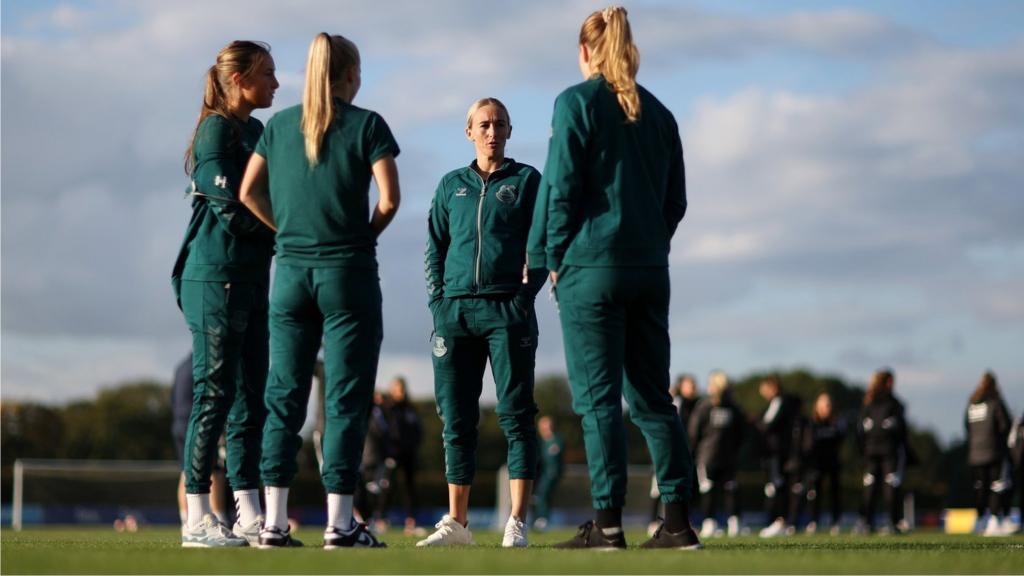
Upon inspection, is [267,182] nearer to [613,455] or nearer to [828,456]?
[613,455]

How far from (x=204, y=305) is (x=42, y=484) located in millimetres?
22758

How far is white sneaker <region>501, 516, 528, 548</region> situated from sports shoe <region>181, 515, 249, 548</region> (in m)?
1.67

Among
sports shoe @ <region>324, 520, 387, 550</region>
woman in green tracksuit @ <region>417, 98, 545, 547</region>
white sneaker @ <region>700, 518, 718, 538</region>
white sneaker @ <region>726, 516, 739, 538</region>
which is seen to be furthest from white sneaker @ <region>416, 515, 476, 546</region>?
white sneaker @ <region>726, 516, 739, 538</region>

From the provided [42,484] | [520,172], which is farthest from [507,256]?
[42,484]

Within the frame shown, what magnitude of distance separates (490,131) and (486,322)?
1.29m

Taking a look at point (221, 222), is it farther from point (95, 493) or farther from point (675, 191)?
point (95, 493)

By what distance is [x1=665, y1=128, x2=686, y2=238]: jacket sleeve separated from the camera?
7555 millimetres

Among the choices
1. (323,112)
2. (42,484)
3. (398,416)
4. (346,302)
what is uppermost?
(323,112)

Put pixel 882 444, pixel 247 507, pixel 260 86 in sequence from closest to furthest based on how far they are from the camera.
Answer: pixel 247 507, pixel 260 86, pixel 882 444

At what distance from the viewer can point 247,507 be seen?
7.71m

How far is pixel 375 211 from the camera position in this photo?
7.19 metres

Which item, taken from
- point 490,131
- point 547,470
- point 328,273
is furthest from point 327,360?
point 547,470

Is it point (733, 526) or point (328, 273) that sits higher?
point (328, 273)

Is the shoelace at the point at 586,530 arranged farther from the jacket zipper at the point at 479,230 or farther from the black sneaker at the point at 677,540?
the jacket zipper at the point at 479,230
